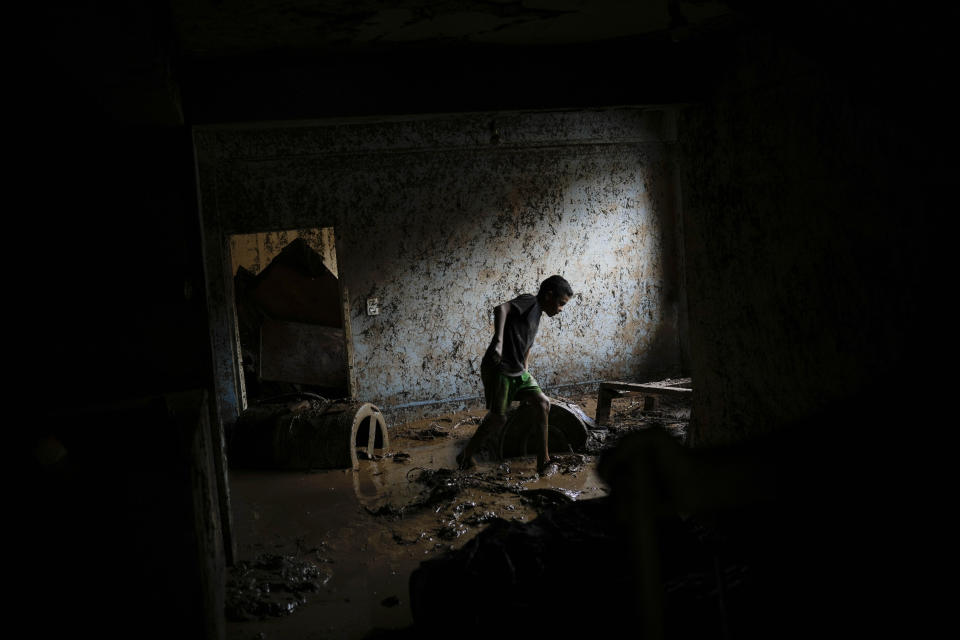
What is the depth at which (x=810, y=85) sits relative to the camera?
2.29 m

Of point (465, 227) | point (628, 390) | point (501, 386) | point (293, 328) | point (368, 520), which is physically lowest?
point (368, 520)

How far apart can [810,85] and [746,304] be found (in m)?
1.01

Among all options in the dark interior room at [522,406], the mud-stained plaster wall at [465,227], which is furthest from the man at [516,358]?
the mud-stained plaster wall at [465,227]

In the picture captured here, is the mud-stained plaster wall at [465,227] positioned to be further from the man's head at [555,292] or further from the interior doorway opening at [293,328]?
the man's head at [555,292]

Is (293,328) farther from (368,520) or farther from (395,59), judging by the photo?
(395,59)

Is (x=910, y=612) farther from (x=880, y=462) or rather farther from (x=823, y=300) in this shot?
(x=823, y=300)

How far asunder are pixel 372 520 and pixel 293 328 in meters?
3.91

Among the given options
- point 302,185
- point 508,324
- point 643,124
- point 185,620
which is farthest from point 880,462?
point 643,124

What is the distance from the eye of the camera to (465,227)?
7.78 metres

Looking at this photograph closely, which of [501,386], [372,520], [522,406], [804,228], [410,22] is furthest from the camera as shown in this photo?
[522,406]

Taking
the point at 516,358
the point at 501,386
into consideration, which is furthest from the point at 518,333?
the point at 501,386

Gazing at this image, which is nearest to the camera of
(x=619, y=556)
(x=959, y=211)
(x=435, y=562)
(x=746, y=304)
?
(x=959, y=211)

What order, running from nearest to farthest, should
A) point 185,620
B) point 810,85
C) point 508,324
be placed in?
point 185,620 < point 810,85 < point 508,324

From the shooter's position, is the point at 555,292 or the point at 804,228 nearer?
the point at 804,228
